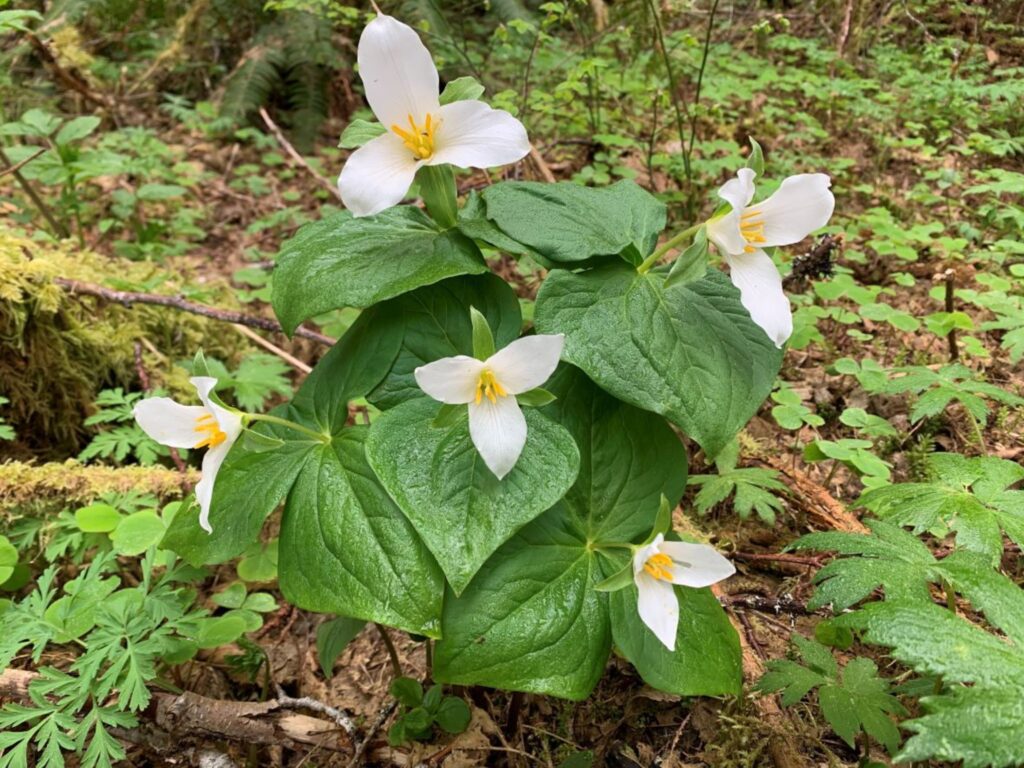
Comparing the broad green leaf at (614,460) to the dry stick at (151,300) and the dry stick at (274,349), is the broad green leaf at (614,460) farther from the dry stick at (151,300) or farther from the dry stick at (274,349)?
the dry stick at (274,349)

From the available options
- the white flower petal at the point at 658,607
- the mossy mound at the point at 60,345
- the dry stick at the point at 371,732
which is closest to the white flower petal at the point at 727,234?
the white flower petal at the point at 658,607

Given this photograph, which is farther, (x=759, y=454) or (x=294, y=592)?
(x=759, y=454)

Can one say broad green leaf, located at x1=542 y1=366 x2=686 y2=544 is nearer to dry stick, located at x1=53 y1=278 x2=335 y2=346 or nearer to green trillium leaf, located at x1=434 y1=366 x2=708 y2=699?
green trillium leaf, located at x1=434 y1=366 x2=708 y2=699

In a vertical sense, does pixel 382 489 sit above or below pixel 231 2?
below

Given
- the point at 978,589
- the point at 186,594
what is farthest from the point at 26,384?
the point at 978,589

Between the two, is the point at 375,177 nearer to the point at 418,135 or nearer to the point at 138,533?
the point at 418,135

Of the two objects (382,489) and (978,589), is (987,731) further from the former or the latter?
(382,489)
